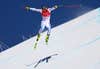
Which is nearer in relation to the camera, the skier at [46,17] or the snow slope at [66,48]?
the snow slope at [66,48]

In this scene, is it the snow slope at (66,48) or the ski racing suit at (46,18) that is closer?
the snow slope at (66,48)

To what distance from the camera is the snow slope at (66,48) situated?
11.5 feet

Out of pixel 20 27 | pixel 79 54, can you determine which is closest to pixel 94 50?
pixel 79 54

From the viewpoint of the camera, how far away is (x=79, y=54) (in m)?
3.54

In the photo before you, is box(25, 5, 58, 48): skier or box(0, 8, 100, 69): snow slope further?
box(25, 5, 58, 48): skier

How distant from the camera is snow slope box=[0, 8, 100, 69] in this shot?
3514mm

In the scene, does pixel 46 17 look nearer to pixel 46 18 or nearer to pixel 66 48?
pixel 46 18

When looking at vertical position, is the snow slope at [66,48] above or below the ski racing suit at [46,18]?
below

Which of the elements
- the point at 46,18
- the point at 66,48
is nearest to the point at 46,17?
the point at 46,18

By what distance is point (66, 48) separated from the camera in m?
3.66

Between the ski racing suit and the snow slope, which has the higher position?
the ski racing suit

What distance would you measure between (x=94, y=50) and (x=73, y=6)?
48cm

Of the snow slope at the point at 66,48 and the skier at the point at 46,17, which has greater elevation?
the skier at the point at 46,17

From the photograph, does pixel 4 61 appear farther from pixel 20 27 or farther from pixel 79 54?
pixel 79 54
